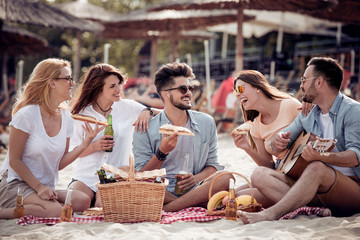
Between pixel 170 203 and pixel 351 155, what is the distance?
1668mm

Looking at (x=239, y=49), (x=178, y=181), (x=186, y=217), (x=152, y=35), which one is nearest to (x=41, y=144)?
(x=178, y=181)

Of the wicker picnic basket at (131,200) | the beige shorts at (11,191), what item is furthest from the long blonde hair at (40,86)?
the wicker picnic basket at (131,200)

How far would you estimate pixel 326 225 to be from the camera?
3.30 meters

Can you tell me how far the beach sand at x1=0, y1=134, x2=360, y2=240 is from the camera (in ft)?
10.2

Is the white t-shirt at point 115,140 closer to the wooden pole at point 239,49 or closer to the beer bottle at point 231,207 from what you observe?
the beer bottle at point 231,207

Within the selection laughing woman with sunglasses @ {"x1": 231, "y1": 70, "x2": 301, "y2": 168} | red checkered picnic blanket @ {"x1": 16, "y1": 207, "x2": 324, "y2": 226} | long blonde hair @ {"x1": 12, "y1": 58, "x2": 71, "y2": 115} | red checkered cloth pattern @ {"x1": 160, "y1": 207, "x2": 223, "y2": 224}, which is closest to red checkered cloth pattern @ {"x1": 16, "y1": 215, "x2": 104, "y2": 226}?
red checkered picnic blanket @ {"x1": 16, "y1": 207, "x2": 324, "y2": 226}

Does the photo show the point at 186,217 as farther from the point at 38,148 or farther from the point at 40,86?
the point at 40,86

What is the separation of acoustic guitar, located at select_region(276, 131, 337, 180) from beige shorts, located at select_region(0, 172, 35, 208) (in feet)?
7.30

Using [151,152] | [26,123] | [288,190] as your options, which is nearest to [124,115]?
[151,152]

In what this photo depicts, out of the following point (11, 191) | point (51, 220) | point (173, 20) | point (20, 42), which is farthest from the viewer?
point (20, 42)

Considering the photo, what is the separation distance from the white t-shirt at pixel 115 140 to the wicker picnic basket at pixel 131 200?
0.81 meters

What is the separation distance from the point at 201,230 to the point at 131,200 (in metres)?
0.63

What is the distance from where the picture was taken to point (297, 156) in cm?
366

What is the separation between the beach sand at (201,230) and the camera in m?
3.10
